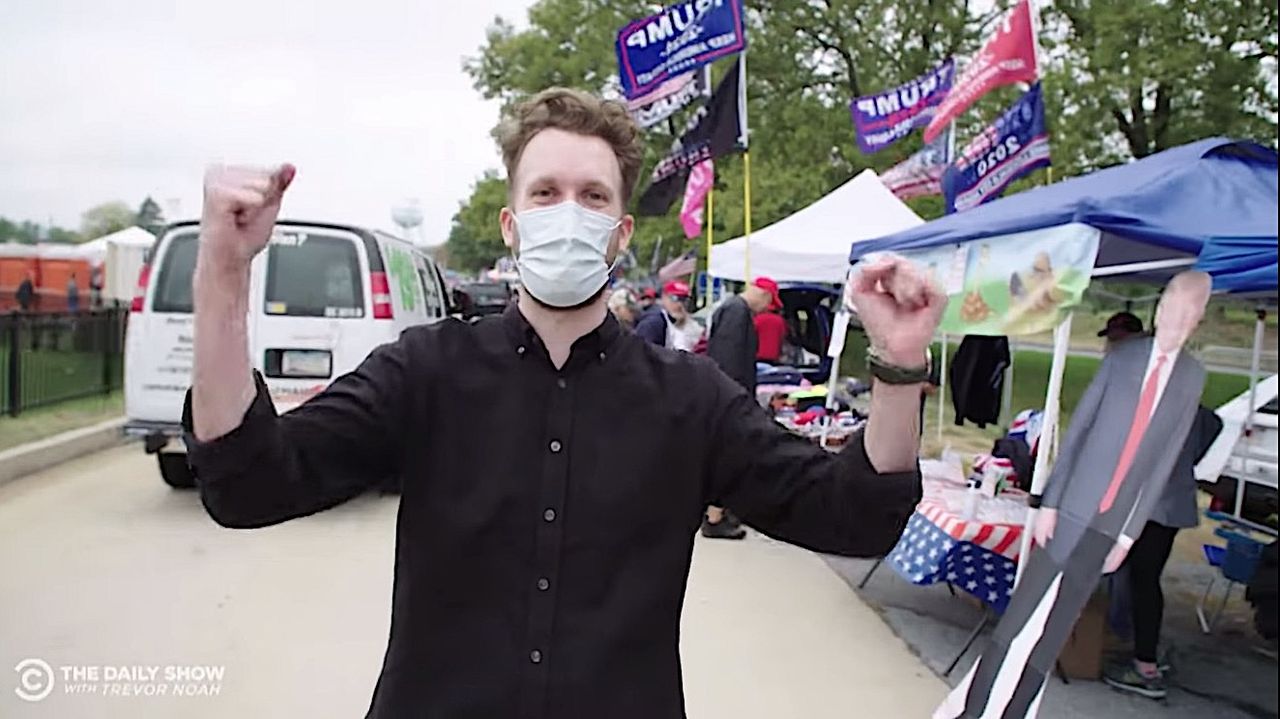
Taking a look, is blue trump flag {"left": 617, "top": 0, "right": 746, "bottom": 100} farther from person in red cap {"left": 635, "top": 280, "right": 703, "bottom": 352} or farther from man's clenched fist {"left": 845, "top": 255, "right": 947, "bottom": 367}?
man's clenched fist {"left": 845, "top": 255, "right": 947, "bottom": 367}

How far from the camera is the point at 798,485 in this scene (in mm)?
1697

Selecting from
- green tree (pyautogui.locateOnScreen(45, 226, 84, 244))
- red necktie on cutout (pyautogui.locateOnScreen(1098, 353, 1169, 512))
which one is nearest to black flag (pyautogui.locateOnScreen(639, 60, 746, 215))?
red necktie on cutout (pyautogui.locateOnScreen(1098, 353, 1169, 512))

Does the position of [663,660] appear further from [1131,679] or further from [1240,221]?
[1131,679]

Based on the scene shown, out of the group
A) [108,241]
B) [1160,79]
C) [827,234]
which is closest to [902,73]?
[1160,79]

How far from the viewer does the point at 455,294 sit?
10656 mm

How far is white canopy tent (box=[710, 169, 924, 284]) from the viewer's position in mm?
11016

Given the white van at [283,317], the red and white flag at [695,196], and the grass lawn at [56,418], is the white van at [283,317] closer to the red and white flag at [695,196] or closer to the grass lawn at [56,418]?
the grass lawn at [56,418]

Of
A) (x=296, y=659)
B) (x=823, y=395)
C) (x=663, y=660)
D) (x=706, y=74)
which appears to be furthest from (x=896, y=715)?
(x=706, y=74)

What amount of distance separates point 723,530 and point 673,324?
317 cm

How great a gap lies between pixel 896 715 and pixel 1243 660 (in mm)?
2330

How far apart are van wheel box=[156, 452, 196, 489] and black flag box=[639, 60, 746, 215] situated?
4.83 metres

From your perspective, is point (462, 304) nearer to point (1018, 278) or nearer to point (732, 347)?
point (732, 347)

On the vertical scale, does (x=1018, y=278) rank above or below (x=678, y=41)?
below

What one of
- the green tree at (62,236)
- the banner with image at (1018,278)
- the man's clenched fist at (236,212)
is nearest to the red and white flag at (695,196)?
the banner with image at (1018,278)
